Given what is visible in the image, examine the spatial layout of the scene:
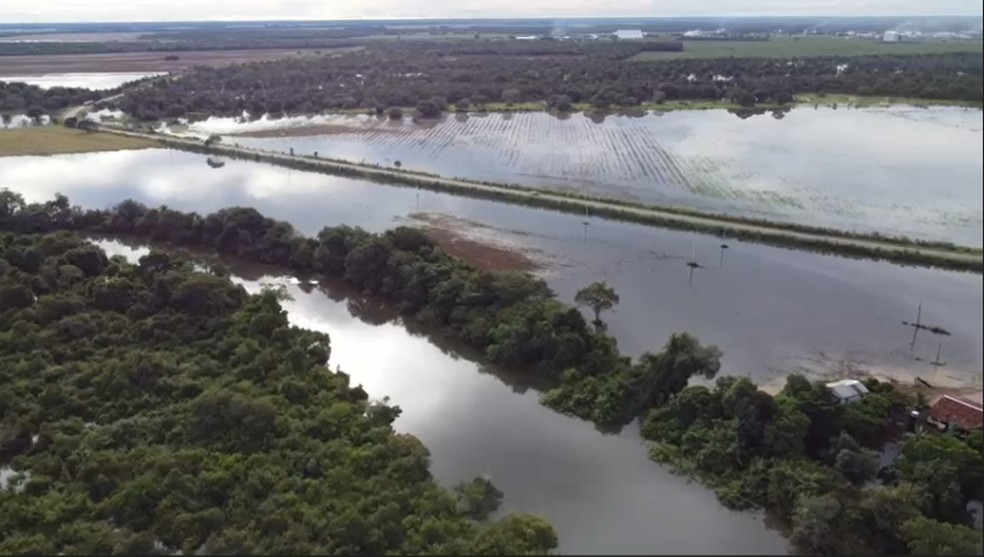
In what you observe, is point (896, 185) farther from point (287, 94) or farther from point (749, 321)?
point (287, 94)

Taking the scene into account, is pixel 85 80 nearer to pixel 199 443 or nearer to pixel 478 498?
pixel 199 443

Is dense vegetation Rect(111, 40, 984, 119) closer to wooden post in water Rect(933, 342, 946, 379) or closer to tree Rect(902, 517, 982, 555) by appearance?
wooden post in water Rect(933, 342, 946, 379)

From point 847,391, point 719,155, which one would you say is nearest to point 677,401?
point 847,391

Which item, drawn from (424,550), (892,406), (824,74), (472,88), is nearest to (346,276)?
(424,550)

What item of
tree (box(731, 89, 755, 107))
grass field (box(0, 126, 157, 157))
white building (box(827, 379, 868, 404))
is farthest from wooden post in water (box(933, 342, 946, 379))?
grass field (box(0, 126, 157, 157))

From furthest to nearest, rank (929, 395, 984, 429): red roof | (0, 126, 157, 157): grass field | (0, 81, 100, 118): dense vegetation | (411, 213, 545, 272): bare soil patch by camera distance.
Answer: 1. (0, 81, 100, 118): dense vegetation
2. (0, 126, 157, 157): grass field
3. (411, 213, 545, 272): bare soil patch
4. (929, 395, 984, 429): red roof

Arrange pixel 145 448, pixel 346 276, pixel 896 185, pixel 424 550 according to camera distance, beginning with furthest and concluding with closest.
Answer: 1. pixel 896 185
2. pixel 346 276
3. pixel 145 448
4. pixel 424 550

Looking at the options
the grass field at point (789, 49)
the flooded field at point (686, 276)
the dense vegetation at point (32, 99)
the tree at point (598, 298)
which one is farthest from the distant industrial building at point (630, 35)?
the tree at point (598, 298)
